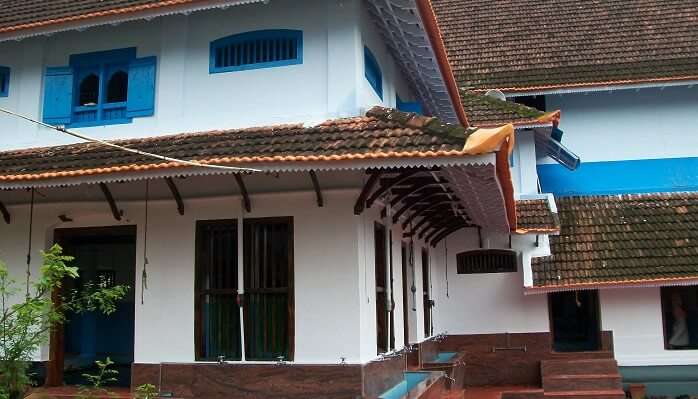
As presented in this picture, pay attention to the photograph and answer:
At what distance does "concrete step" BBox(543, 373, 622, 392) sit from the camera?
11.8 m

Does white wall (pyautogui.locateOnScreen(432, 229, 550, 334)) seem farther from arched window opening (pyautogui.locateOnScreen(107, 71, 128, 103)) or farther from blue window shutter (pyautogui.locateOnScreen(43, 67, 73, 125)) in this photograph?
blue window shutter (pyautogui.locateOnScreen(43, 67, 73, 125))

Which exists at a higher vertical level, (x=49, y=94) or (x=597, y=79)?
(x=597, y=79)

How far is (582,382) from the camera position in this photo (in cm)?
1188

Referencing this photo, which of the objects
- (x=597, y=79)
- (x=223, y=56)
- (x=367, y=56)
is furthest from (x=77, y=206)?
(x=597, y=79)

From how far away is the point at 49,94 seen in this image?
9.12 meters

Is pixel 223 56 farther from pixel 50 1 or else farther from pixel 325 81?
pixel 50 1

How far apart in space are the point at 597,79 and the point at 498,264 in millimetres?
4538

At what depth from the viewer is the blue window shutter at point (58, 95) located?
9.02 meters

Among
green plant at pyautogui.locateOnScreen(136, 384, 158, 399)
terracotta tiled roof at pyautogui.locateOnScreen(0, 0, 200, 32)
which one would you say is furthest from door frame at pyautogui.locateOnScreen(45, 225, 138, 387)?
terracotta tiled roof at pyautogui.locateOnScreen(0, 0, 200, 32)

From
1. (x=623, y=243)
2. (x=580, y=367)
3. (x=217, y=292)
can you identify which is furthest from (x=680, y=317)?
(x=217, y=292)

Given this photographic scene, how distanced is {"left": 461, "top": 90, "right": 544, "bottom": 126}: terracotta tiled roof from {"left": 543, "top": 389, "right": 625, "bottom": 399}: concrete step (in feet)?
15.1

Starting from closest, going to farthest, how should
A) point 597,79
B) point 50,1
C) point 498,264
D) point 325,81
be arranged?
point 325,81 < point 50,1 < point 498,264 < point 597,79

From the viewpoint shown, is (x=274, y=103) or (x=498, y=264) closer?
(x=274, y=103)

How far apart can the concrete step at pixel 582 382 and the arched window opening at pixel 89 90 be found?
8.17 meters
